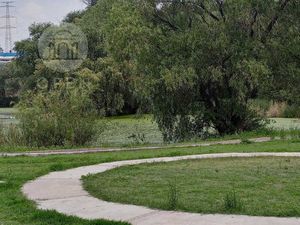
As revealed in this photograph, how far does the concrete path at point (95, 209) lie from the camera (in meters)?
6.80

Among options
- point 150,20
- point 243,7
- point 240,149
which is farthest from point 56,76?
point 240,149

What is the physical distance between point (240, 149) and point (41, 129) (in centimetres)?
982

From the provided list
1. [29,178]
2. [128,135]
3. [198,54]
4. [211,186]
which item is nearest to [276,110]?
[128,135]

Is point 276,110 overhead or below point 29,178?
overhead

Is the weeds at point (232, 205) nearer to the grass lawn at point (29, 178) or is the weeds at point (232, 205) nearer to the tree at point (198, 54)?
the grass lawn at point (29, 178)

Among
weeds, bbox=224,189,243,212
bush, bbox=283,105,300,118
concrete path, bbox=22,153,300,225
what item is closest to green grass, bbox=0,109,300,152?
bush, bbox=283,105,300,118

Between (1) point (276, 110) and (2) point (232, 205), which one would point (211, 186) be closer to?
(2) point (232, 205)

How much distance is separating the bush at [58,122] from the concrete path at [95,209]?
11789 mm

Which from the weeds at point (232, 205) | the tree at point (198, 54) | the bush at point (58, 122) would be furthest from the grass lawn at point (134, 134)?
the weeds at point (232, 205)

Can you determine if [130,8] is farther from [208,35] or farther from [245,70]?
[245,70]

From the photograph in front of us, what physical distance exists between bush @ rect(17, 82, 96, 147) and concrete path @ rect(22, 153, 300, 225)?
11.8 metres

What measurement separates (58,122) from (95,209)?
1558 cm

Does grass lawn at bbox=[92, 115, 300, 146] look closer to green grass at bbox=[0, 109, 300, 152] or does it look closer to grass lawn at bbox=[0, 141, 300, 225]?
green grass at bbox=[0, 109, 300, 152]

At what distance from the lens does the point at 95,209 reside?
25.5 feet
